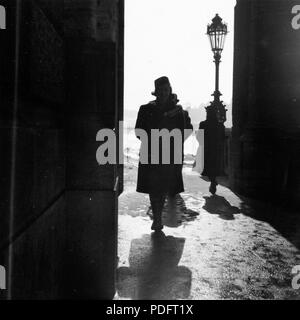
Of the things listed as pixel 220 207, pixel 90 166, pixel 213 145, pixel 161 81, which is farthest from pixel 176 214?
pixel 90 166

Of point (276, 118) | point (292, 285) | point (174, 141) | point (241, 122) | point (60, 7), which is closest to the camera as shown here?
point (60, 7)

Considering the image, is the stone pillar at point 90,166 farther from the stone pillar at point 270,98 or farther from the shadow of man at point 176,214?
the stone pillar at point 270,98

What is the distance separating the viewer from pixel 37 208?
7.12 feet

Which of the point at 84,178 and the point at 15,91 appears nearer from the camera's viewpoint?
the point at 15,91

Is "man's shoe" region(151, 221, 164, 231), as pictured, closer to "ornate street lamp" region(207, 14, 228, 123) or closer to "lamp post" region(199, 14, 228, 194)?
"lamp post" region(199, 14, 228, 194)

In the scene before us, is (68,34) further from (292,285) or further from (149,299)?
(292,285)

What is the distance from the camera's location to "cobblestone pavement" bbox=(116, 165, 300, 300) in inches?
131

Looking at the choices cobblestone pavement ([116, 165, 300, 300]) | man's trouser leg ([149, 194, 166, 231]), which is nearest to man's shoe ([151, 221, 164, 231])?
man's trouser leg ([149, 194, 166, 231])

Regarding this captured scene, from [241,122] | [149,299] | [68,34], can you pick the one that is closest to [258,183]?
[241,122]

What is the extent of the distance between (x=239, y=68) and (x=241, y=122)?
1399mm

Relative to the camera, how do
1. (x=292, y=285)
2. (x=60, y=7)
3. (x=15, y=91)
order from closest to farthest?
(x=15, y=91), (x=60, y=7), (x=292, y=285)

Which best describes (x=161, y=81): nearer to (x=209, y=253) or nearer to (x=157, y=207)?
(x=157, y=207)

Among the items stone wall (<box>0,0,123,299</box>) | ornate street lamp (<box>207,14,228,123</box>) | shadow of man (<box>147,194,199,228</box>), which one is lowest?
shadow of man (<box>147,194,199,228</box>)

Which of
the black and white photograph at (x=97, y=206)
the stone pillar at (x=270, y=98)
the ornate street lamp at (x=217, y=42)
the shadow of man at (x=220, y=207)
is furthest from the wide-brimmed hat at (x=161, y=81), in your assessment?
the ornate street lamp at (x=217, y=42)
